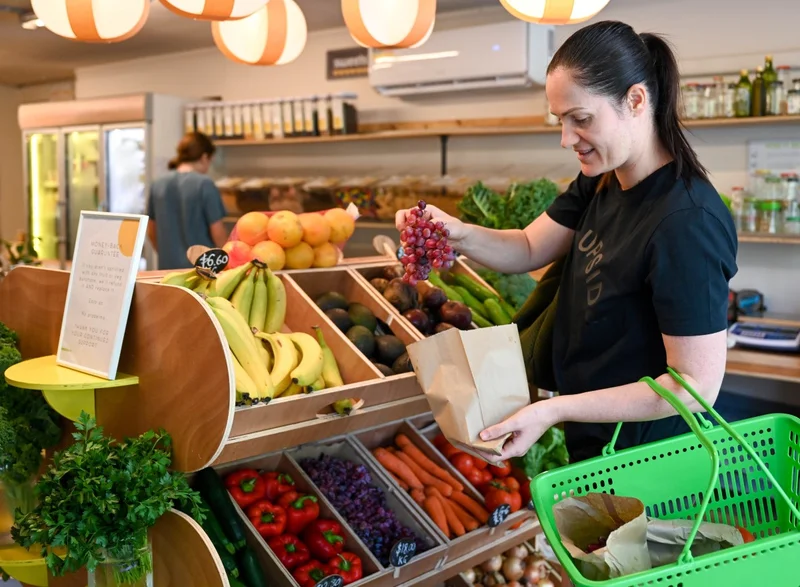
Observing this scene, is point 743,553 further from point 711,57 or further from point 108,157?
point 108,157

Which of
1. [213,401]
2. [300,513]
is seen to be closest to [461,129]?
[300,513]

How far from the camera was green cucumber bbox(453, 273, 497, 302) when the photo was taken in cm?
279

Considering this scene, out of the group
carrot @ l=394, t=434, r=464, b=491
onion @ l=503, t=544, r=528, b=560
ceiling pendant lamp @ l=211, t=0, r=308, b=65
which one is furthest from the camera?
ceiling pendant lamp @ l=211, t=0, r=308, b=65

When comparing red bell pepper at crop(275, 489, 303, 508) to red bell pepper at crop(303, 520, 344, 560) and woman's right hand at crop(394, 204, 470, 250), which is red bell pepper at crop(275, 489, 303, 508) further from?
woman's right hand at crop(394, 204, 470, 250)

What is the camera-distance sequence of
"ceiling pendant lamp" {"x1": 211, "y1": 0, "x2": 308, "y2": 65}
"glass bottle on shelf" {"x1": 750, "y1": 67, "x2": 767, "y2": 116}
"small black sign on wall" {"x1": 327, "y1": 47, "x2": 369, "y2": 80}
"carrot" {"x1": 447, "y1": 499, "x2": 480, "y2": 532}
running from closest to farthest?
"carrot" {"x1": 447, "y1": 499, "x2": 480, "y2": 532}
"ceiling pendant lamp" {"x1": 211, "y1": 0, "x2": 308, "y2": 65}
"glass bottle on shelf" {"x1": 750, "y1": 67, "x2": 767, "y2": 116}
"small black sign on wall" {"x1": 327, "y1": 47, "x2": 369, "y2": 80}

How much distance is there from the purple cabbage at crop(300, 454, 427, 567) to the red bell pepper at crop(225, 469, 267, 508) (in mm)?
184

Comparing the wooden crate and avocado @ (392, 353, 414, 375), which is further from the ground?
avocado @ (392, 353, 414, 375)

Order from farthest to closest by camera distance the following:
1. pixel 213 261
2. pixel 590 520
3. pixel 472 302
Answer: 1. pixel 472 302
2. pixel 213 261
3. pixel 590 520

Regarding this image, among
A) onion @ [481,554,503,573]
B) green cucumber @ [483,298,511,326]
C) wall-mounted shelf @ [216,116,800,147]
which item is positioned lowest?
onion @ [481,554,503,573]

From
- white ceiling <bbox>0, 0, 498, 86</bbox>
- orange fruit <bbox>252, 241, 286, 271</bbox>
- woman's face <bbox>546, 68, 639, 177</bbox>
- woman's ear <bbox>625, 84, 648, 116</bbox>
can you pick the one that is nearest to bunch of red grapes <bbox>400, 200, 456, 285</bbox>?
woman's face <bbox>546, 68, 639, 177</bbox>

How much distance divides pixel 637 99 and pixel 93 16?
6.91 feet

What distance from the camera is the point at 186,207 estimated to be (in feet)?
16.2

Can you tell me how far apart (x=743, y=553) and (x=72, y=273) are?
1.60 metres

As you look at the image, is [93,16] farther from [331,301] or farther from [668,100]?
[668,100]
